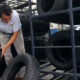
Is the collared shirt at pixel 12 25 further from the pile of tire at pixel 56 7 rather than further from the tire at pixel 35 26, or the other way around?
the tire at pixel 35 26

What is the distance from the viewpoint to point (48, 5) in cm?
320

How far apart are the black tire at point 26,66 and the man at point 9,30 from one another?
0.27m

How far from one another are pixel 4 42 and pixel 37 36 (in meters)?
0.91

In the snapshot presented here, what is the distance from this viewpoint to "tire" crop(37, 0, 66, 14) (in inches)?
109

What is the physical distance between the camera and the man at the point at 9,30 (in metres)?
2.88

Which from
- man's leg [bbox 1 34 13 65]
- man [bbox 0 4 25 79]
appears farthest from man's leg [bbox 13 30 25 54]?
man's leg [bbox 1 34 13 65]

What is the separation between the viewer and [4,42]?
10.6 feet

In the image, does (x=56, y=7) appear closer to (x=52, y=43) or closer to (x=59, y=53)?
(x=52, y=43)

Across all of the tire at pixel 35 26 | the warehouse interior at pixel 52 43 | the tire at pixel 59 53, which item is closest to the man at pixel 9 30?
the warehouse interior at pixel 52 43

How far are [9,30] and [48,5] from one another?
2.82 feet

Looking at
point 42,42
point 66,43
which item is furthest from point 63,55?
point 42,42

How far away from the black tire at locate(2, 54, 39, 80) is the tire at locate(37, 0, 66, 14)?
2.81 ft

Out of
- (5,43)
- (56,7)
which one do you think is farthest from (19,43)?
(56,7)

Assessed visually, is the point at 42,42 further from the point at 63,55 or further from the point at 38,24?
the point at 63,55
